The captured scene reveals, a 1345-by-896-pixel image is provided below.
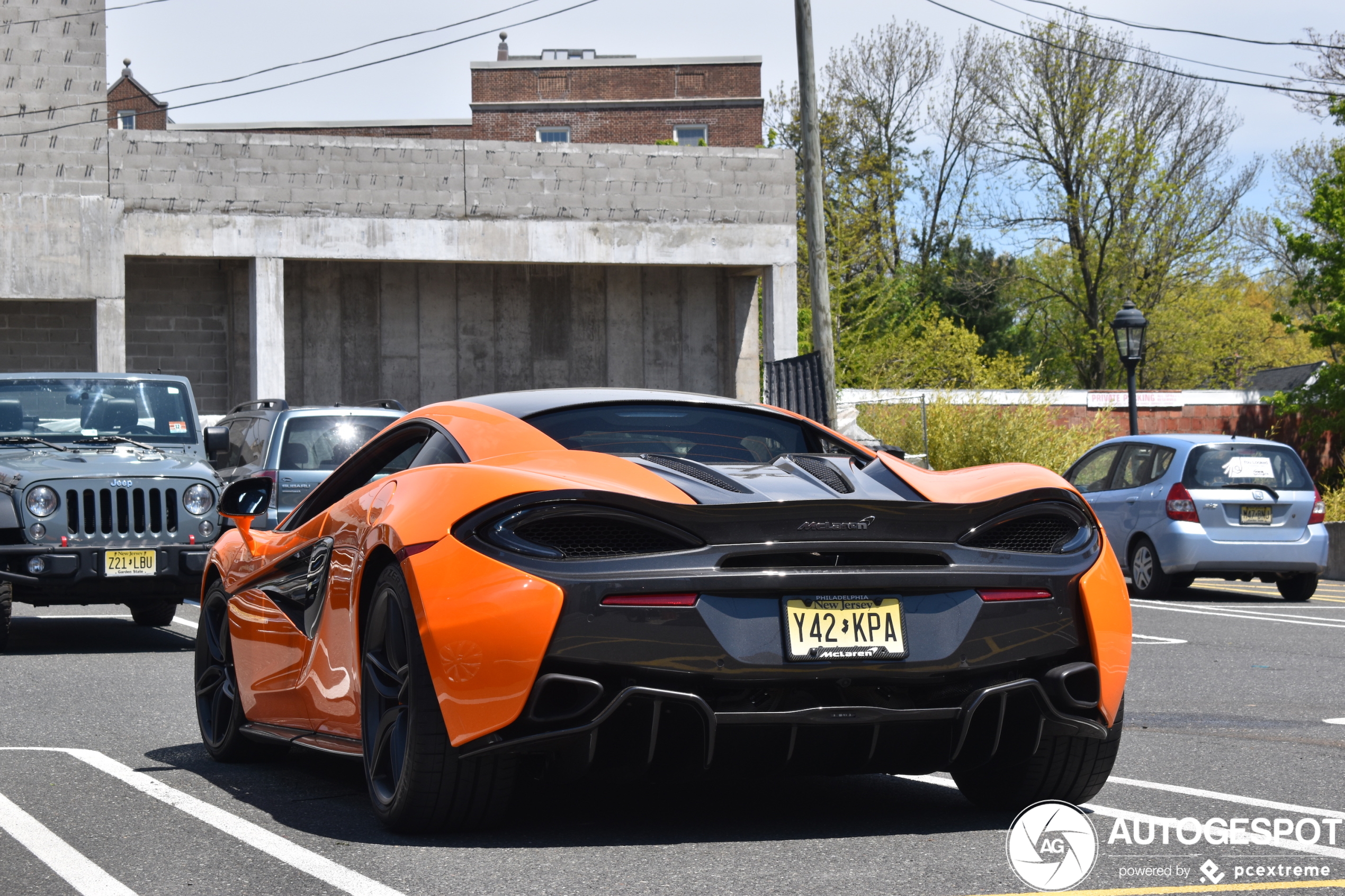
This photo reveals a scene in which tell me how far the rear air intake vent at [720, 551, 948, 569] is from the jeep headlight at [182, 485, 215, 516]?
767 cm

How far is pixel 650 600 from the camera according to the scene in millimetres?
4215

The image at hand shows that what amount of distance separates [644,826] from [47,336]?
25.9 meters

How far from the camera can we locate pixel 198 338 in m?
30.2

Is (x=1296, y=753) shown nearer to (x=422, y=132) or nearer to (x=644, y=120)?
(x=644, y=120)

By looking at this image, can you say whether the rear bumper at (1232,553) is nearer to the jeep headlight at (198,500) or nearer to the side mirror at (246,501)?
the jeep headlight at (198,500)

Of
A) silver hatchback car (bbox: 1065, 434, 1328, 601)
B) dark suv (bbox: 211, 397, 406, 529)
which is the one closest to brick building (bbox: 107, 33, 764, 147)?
silver hatchback car (bbox: 1065, 434, 1328, 601)

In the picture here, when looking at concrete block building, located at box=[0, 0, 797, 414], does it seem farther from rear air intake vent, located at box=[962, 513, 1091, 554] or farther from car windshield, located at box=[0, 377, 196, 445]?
rear air intake vent, located at box=[962, 513, 1091, 554]

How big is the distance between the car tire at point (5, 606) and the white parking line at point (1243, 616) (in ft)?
30.3

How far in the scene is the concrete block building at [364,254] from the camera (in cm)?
2684

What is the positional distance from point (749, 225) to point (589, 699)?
87.1 feet

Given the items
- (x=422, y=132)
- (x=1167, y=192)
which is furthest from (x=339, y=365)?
(x=422, y=132)

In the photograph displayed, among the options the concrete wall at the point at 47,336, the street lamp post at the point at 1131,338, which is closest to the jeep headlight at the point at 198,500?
the street lamp post at the point at 1131,338

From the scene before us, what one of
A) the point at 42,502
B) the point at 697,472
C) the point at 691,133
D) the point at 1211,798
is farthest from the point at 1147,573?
the point at 691,133

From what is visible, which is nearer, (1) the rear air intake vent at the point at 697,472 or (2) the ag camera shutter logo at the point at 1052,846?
(2) the ag camera shutter logo at the point at 1052,846
